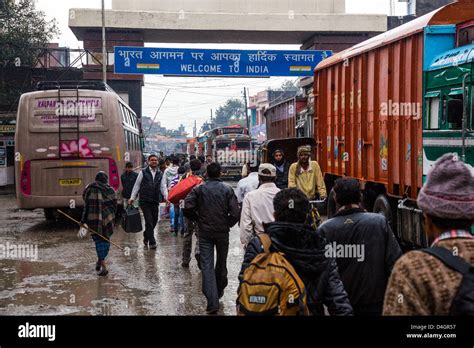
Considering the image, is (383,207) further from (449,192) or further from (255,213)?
(449,192)

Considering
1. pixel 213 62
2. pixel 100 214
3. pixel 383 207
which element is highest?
pixel 213 62

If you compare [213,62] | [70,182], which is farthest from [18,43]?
[70,182]

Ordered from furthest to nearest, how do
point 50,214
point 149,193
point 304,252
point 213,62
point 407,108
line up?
1. point 213,62
2. point 50,214
3. point 149,193
4. point 407,108
5. point 304,252

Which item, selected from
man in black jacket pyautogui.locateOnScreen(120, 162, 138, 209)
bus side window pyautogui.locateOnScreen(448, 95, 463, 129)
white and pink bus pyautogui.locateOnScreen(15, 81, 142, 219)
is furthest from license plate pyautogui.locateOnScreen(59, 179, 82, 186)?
bus side window pyautogui.locateOnScreen(448, 95, 463, 129)

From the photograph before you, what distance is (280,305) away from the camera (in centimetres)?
367

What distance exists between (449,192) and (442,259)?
362mm

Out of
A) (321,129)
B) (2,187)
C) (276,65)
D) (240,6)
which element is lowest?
(2,187)

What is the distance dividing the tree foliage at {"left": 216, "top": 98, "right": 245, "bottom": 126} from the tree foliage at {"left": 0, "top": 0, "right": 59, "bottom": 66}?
80.6 metres

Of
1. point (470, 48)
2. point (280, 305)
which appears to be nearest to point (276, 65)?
point (470, 48)

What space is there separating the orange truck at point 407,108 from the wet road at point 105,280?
274 centimetres

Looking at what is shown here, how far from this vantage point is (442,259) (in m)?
2.47

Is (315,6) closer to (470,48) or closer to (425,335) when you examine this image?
(470,48)

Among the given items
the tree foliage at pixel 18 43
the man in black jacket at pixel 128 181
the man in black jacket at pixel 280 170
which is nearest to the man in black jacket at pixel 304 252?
the man in black jacket at pixel 280 170

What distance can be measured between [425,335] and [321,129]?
13143 millimetres
